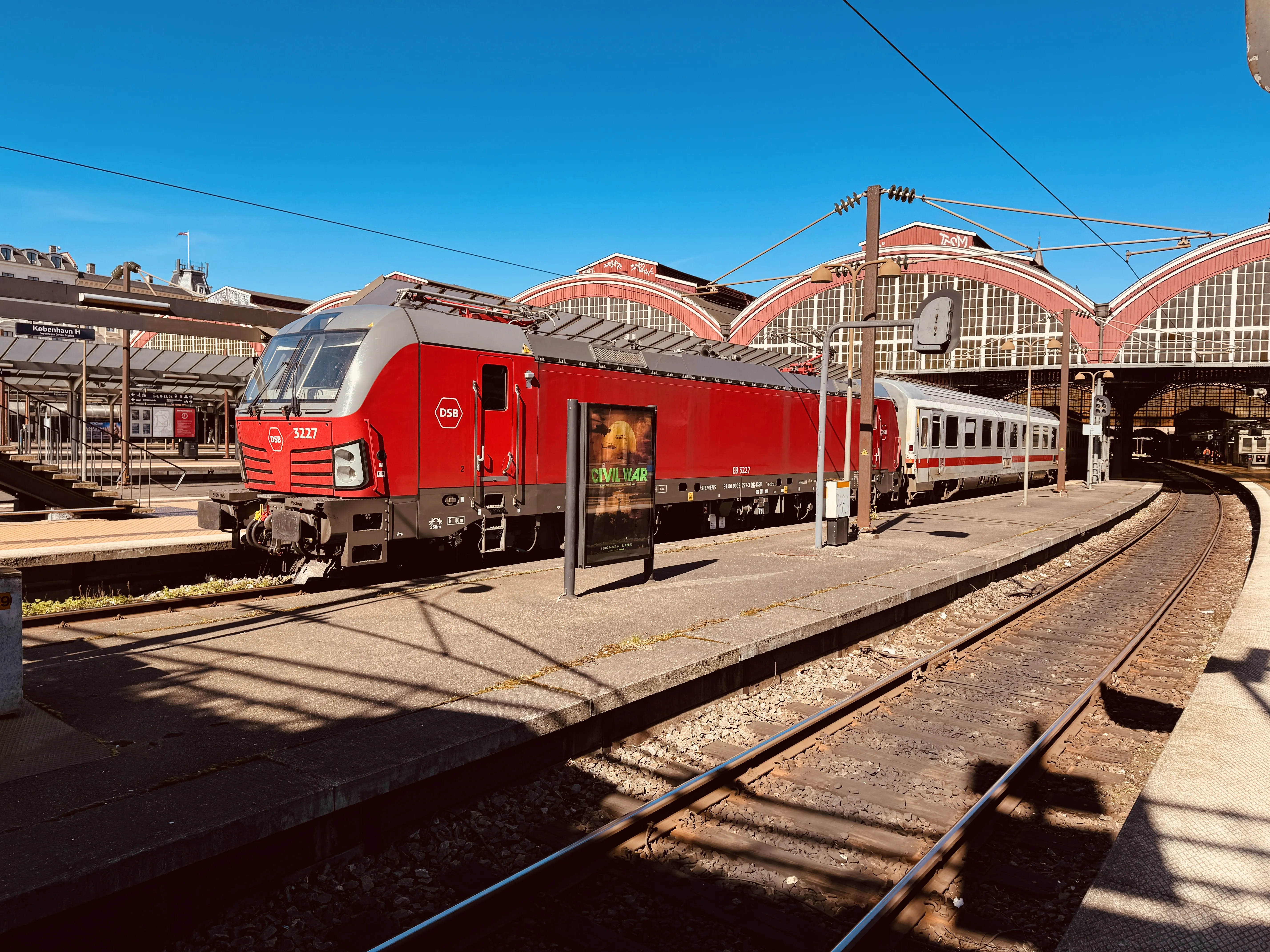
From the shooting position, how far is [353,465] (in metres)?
9.74

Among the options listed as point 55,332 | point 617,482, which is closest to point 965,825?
point 617,482

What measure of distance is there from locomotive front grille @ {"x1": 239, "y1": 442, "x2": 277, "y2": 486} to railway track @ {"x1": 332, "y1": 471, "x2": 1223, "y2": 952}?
6.73m

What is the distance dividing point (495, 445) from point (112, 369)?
86.4 ft

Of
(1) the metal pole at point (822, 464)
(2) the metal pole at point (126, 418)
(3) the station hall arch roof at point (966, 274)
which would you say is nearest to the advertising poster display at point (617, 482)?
(1) the metal pole at point (822, 464)

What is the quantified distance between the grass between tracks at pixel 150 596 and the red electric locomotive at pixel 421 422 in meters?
0.60

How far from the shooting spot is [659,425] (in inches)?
574

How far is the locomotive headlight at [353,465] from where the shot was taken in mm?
9711

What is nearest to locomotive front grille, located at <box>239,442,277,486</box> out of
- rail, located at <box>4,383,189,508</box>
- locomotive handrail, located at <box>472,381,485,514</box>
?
locomotive handrail, located at <box>472,381,485,514</box>

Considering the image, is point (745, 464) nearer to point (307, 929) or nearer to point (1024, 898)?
point (1024, 898)

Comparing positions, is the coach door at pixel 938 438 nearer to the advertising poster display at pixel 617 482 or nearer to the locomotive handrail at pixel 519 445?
the advertising poster display at pixel 617 482

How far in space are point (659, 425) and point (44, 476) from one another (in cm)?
1091

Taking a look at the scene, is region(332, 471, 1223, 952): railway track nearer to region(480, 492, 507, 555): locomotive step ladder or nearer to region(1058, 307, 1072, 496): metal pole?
region(480, 492, 507, 555): locomotive step ladder

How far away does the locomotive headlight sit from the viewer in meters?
9.71

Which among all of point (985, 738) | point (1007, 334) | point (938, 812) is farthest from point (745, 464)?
point (1007, 334)
